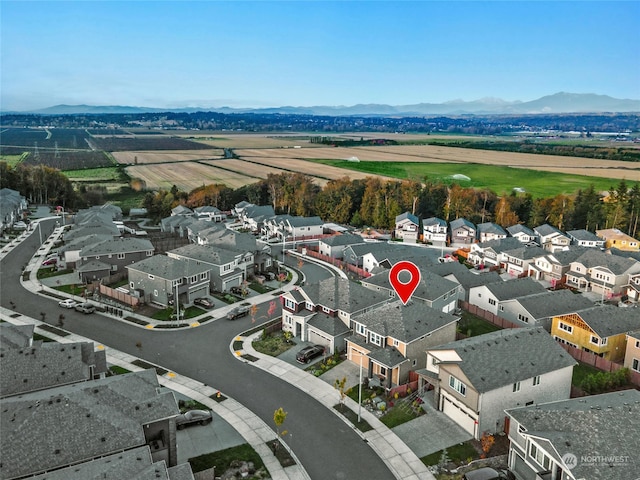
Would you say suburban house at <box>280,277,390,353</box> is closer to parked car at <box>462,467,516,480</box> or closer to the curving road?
the curving road

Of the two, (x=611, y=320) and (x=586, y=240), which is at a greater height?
(x=611, y=320)

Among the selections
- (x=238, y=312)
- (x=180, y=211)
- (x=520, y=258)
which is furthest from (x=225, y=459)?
(x=180, y=211)

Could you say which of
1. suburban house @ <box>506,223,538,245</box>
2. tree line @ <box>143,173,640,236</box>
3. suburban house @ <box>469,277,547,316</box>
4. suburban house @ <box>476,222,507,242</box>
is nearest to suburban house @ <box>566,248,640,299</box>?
suburban house @ <box>469,277,547,316</box>

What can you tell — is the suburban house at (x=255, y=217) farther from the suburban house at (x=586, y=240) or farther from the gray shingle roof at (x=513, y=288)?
the suburban house at (x=586, y=240)

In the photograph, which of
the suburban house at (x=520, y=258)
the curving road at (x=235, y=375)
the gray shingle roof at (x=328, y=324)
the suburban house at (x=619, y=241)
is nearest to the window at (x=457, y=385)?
the curving road at (x=235, y=375)

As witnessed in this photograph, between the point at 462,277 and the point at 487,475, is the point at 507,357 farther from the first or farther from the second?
the point at 462,277
